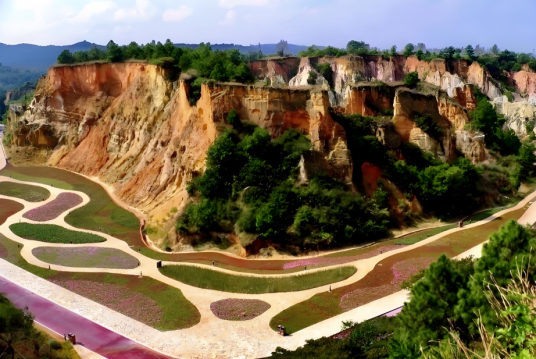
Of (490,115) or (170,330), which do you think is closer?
(170,330)

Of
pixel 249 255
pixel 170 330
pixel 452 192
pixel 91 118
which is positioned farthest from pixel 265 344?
pixel 91 118

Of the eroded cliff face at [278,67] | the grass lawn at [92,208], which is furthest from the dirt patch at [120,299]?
the eroded cliff face at [278,67]

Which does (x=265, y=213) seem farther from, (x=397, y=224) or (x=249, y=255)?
(x=397, y=224)

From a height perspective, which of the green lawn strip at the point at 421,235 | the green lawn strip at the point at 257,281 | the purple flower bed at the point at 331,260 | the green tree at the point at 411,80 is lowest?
the green lawn strip at the point at 257,281

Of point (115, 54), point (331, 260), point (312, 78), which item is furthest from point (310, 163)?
point (312, 78)

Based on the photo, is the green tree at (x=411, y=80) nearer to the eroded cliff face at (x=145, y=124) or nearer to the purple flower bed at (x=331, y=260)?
the eroded cliff face at (x=145, y=124)

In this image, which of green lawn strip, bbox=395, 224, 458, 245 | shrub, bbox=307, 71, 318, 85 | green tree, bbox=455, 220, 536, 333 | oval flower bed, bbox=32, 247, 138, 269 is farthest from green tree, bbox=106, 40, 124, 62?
green tree, bbox=455, 220, 536, 333
